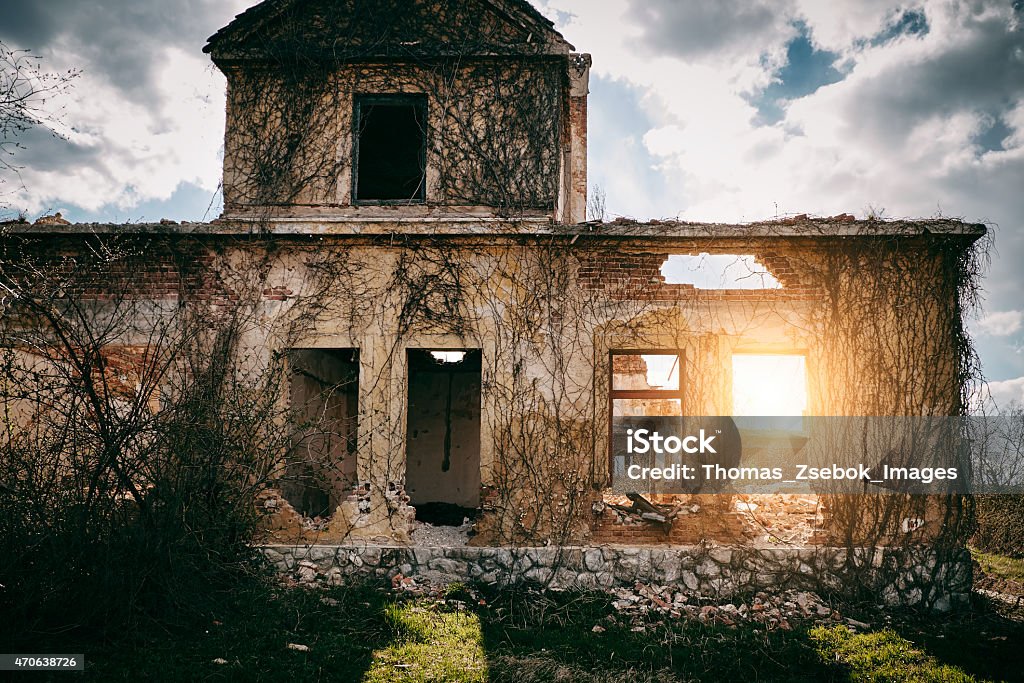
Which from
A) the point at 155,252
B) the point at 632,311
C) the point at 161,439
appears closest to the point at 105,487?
the point at 161,439

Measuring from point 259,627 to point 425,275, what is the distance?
4558 mm

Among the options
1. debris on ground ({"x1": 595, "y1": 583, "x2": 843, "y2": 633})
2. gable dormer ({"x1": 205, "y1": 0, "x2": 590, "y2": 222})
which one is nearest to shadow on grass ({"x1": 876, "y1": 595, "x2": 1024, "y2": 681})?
debris on ground ({"x1": 595, "y1": 583, "x2": 843, "y2": 633})

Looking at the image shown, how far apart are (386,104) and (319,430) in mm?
4958

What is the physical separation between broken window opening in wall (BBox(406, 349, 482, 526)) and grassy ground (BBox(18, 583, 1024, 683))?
19.9 ft

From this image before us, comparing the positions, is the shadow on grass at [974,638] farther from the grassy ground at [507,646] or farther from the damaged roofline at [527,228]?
the damaged roofline at [527,228]

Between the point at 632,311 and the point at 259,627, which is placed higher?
the point at 632,311

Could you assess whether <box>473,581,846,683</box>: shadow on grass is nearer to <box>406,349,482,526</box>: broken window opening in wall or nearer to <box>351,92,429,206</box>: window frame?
<box>351,92,429,206</box>: window frame

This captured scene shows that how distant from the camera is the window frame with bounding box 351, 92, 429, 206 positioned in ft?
31.0

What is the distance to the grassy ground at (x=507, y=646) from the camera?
5.46 meters

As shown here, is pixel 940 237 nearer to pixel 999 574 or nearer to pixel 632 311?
pixel 632 311

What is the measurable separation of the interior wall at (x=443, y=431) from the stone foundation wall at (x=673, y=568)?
5470mm

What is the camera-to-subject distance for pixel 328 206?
945cm

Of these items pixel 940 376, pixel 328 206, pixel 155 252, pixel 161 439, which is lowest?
pixel 161 439

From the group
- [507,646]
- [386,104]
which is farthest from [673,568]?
[386,104]
